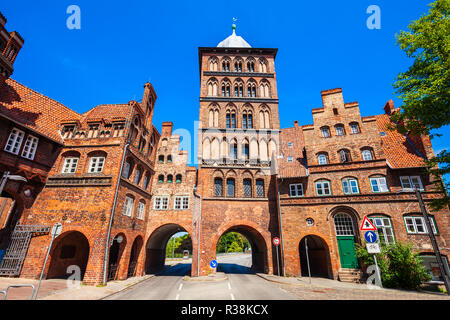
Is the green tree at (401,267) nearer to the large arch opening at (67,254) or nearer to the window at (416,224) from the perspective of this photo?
the window at (416,224)

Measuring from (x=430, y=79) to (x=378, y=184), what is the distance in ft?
34.6

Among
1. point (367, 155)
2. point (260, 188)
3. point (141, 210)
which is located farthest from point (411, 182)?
point (141, 210)

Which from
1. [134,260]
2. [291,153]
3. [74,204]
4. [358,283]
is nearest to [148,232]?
[134,260]

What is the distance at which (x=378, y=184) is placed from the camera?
1897cm

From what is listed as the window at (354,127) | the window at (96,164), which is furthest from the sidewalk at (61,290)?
the window at (354,127)

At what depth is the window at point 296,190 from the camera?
824 inches

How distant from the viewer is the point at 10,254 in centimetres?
1509

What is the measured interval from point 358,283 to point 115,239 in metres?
19.1

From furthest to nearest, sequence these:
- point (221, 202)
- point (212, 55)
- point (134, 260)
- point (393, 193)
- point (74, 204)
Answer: point (212, 55)
point (221, 202)
point (134, 260)
point (393, 193)
point (74, 204)

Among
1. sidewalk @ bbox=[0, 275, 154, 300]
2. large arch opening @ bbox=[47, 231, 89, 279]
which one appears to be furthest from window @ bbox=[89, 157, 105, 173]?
sidewalk @ bbox=[0, 275, 154, 300]

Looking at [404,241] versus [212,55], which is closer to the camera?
[404,241]

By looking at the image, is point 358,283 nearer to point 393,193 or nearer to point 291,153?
point 393,193

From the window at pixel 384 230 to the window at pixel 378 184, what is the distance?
2.42 m

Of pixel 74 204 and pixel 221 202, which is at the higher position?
pixel 221 202
